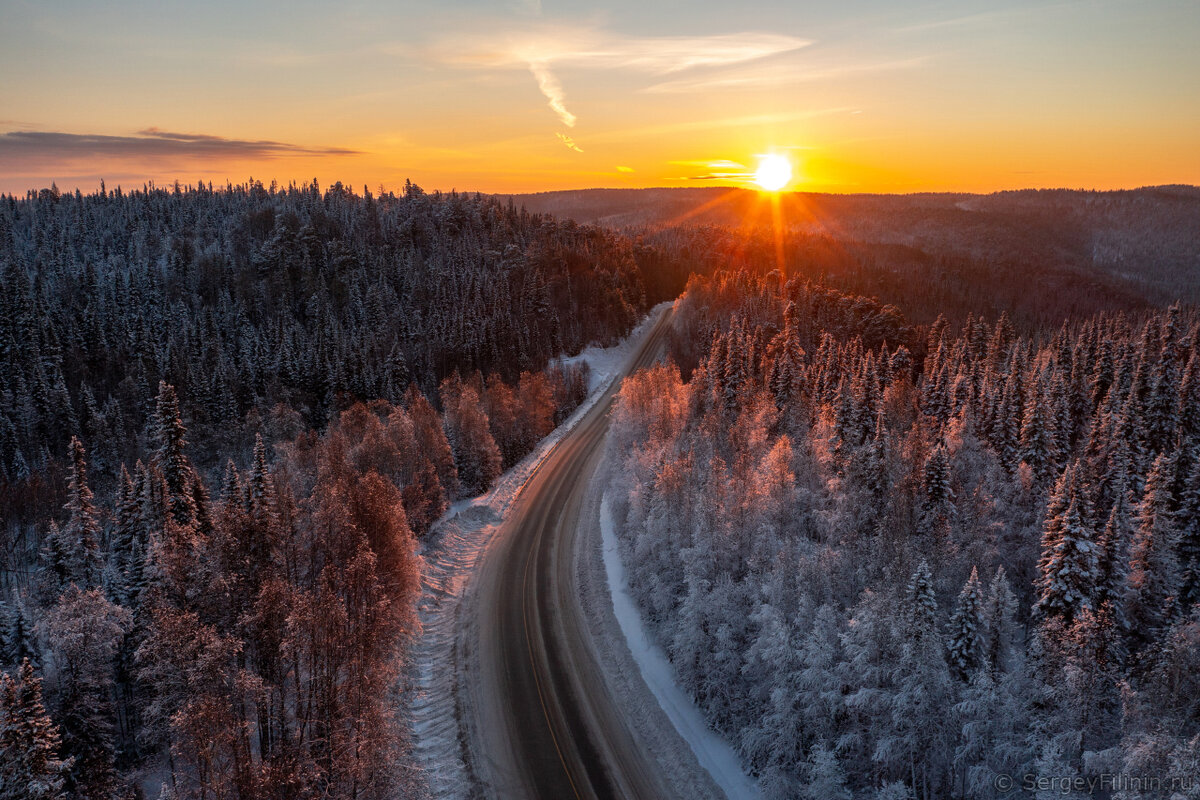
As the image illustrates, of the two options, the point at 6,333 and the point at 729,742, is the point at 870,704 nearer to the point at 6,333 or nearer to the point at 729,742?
the point at 729,742

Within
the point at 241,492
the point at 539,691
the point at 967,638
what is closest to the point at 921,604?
the point at 967,638

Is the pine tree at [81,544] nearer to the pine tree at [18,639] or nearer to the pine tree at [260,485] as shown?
the pine tree at [18,639]

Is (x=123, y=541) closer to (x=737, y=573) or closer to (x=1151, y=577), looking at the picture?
(x=737, y=573)

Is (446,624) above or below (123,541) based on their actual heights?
below

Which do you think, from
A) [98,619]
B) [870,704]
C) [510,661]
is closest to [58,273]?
[98,619]

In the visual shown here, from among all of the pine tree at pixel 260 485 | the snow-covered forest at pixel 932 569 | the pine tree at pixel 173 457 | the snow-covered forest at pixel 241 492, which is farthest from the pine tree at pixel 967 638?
the pine tree at pixel 173 457

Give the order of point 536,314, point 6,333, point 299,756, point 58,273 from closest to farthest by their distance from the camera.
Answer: point 299,756 → point 6,333 → point 536,314 → point 58,273

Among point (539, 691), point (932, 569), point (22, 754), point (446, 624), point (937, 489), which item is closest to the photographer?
point (22, 754)
